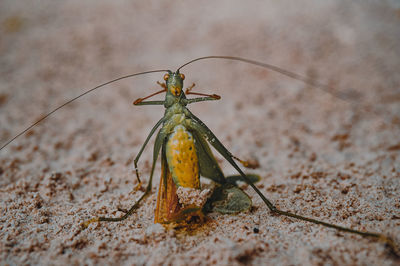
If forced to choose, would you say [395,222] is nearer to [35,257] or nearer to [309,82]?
[35,257]

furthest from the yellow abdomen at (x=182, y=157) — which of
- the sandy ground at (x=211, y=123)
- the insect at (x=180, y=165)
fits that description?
the sandy ground at (x=211, y=123)

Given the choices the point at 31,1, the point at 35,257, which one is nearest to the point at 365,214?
the point at 35,257

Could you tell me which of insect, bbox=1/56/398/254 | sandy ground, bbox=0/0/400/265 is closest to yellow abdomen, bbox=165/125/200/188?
insect, bbox=1/56/398/254

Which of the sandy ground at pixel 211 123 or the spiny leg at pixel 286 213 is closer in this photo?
the spiny leg at pixel 286 213

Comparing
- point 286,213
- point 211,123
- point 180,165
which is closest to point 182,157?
point 180,165

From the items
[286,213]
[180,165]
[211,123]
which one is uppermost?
[211,123]

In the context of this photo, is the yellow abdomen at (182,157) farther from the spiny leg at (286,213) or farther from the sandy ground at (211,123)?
the sandy ground at (211,123)

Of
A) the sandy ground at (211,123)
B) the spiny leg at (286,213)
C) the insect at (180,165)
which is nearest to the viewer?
the spiny leg at (286,213)

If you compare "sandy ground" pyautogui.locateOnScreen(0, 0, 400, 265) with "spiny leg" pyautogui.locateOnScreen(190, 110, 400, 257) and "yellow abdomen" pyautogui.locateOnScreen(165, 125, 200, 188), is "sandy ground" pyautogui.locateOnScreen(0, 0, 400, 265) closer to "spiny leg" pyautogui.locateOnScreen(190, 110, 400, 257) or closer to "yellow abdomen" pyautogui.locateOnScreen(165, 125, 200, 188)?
"spiny leg" pyautogui.locateOnScreen(190, 110, 400, 257)

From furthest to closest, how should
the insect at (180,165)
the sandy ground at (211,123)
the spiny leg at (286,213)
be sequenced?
the insect at (180,165)
the sandy ground at (211,123)
the spiny leg at (286,213)

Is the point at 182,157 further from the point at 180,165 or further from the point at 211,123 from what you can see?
the point at 211,123
